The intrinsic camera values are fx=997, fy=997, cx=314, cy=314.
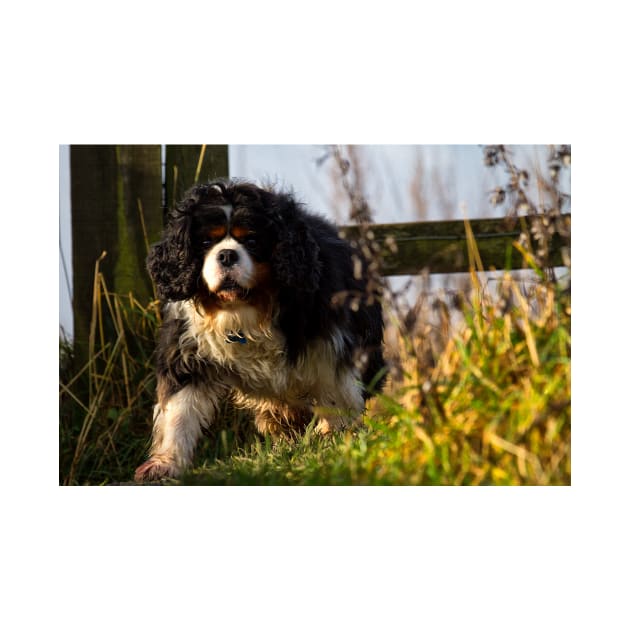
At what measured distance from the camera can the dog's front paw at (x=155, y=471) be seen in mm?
4914

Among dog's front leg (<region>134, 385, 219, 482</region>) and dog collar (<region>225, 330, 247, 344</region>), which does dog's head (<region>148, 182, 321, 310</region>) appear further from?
dog's front leg (<region>134, 385, 219, 482</region>)

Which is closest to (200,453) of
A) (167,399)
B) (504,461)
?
(167,399)

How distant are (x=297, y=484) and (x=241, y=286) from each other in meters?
0.99

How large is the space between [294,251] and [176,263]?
582 millimetres

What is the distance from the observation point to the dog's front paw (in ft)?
16.1

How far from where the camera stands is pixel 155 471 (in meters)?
4.94

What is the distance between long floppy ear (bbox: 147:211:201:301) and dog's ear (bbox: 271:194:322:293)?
407 millimetres

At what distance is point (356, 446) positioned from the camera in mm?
4457

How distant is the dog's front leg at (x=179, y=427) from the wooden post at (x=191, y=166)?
120 centimetres

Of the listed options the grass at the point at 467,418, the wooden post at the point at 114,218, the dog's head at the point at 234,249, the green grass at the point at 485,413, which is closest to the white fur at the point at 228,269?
the dog's head at the point at 234,249

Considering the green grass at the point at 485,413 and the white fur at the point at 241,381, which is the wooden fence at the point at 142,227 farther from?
the green grass at the point at 485,413

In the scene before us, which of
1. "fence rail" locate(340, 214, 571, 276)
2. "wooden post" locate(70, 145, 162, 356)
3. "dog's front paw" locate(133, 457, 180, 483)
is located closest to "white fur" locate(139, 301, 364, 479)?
"dog's front paw" locate(133, 457, 180, 483)

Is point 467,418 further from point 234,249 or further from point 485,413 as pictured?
point 234,249

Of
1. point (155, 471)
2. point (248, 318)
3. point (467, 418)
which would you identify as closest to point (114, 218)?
point (248, 318)
